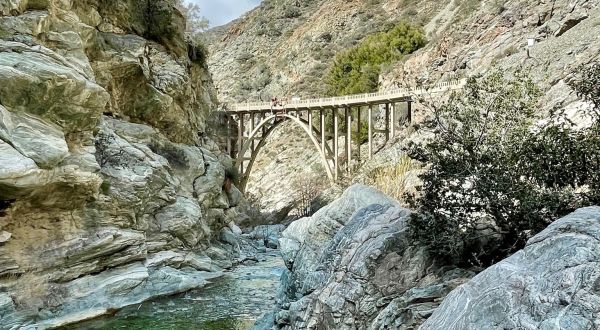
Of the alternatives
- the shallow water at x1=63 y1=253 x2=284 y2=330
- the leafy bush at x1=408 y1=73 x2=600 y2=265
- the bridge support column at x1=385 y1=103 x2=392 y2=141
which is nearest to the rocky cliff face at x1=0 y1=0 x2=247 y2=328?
the shallow water at x1=63 y1=253 x2=284 y2=330

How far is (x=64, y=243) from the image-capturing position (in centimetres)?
1247

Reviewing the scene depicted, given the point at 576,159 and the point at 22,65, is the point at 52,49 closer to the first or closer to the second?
the point at 22,65

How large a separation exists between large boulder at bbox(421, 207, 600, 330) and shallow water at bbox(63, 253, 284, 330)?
8.37 m

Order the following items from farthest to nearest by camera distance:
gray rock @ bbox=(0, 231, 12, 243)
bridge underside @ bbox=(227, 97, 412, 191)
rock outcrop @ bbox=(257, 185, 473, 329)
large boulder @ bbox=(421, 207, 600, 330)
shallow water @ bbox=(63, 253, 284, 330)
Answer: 1. bridge underside @ bbox=(227, 97, 412, 191)
2. shallow water @ bbox=(63, 253, 284, 330)
3. gray rock @ bbox=(0, 231, 12, 243)
4. rock outcrop @ bbox=(257, 185, 473, 329)
5. large boulder @ bbox=(421, 207, 600, 330)

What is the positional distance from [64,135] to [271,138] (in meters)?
35.0

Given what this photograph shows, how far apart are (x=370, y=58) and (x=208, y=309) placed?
3374cm

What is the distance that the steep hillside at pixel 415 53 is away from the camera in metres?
18.7

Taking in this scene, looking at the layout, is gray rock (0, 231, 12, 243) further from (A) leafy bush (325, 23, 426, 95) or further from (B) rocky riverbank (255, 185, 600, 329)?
(A) leafy bush (325, 23, 426, 95)

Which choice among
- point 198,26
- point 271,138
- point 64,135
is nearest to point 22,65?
point 64,135

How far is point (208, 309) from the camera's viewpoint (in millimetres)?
13211

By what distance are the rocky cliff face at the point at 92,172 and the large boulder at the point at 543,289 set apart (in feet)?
29.6

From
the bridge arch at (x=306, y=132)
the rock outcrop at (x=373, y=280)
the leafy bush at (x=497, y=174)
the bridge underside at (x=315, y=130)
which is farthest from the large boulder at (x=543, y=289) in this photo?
the bridge arch at (x=306, y=132)

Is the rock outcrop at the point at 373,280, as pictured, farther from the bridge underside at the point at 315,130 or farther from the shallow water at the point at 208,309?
the bridge underside at the point at 315,130

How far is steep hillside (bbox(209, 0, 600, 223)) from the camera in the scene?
61.5 feet
